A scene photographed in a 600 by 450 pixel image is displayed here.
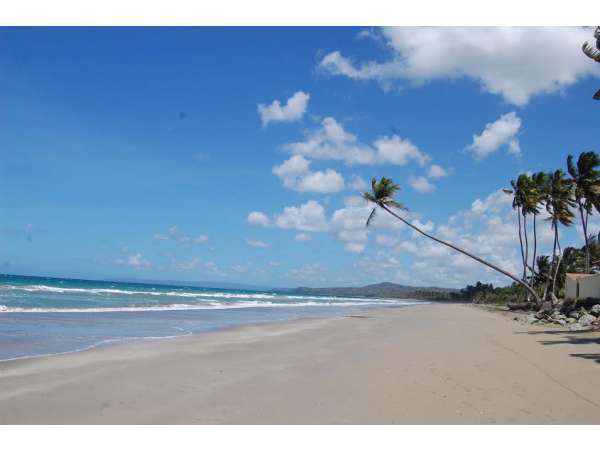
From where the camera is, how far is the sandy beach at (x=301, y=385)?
5.56 m

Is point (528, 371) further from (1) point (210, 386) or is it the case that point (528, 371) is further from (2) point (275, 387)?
(1) point (210, 386)

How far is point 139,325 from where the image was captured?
1628 centimetres

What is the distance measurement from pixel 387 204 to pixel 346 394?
88.0 feet

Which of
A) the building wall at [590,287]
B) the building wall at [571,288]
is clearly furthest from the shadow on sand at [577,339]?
the building wall at [571,288]

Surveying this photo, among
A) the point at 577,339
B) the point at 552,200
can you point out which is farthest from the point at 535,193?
the point at 577,339

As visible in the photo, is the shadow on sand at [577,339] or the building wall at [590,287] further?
the building wall at [590,287]

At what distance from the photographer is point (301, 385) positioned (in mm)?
7230

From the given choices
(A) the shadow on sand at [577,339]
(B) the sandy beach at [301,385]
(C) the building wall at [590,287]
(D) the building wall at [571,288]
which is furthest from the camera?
(D) the building wall at [571,288]

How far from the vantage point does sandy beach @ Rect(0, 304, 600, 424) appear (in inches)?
219

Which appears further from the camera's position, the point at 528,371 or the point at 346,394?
the point at 528,371

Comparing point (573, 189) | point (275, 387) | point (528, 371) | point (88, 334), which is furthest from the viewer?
point (573, 189)

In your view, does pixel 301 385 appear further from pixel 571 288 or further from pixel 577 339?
pixel 571 288

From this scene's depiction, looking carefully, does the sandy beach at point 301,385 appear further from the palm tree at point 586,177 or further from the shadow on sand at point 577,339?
the palm tree at point 586,177

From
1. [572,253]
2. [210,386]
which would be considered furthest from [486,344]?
[572,253]
